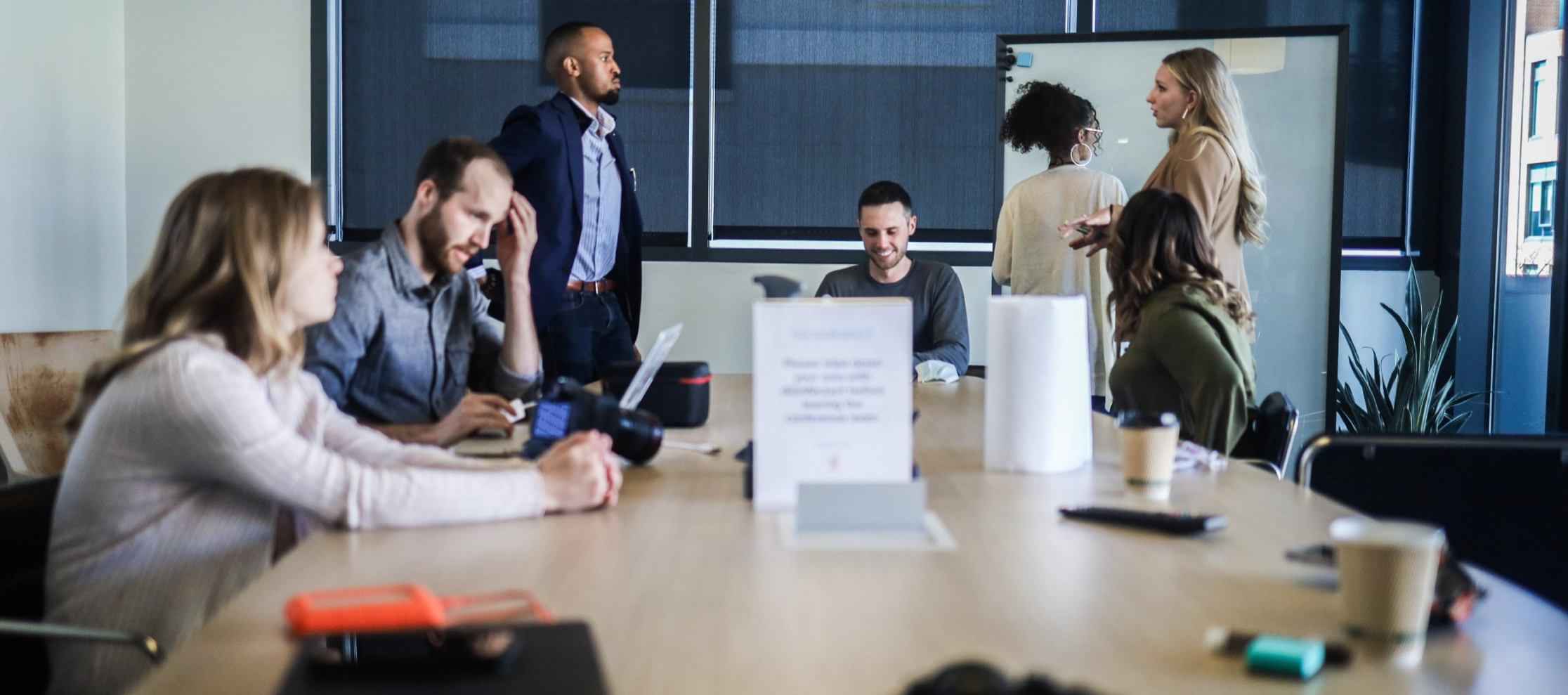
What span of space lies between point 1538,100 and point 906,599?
429 centimetres

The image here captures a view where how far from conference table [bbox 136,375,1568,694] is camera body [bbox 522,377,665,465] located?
175 mm

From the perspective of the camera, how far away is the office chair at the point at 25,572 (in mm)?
1483

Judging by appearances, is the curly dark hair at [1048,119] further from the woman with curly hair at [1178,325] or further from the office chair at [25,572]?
the office chair at [25,572]

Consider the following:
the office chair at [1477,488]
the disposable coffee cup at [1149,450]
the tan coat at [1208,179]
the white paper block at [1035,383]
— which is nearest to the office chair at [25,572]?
the white paper block at [1035,383]

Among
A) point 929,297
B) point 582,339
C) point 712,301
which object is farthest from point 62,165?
point 929,297

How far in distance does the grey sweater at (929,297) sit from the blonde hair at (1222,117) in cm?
82

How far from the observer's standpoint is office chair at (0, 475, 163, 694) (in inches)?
58.4

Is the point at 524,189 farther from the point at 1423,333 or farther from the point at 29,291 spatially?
the point at 1423,333

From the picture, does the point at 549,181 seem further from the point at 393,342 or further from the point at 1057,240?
the point at 1057,240

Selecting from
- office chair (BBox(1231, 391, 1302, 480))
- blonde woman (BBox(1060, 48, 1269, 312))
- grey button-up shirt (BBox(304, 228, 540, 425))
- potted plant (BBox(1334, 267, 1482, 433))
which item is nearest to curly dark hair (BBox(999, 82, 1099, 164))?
blonde woman (BBox(1060, 48, 1269, 312))

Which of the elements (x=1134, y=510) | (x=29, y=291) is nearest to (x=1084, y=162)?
(x=1134, y=510)

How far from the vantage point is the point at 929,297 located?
403cm

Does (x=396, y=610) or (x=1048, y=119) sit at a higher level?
(x=1048, y=119)

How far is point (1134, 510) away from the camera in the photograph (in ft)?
4.80
